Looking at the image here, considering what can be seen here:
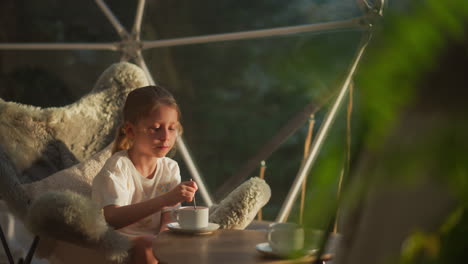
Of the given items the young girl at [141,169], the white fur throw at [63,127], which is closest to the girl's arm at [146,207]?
the young girl at [141,169]

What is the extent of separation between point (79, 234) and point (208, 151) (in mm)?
2127

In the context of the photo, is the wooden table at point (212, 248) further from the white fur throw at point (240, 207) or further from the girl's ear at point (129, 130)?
the girl's ear at point (129, 130)

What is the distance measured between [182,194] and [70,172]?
1.96 feet

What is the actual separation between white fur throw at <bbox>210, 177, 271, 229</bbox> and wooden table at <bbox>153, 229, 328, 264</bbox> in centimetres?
19

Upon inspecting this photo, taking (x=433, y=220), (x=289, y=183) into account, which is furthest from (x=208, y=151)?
(x=433, y=220)

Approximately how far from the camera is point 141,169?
6.33ft

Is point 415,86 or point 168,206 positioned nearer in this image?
point 415,86

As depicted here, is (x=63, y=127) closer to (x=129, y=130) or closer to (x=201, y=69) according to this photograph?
(x=129, y=130)

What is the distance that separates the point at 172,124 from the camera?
1.89 meters

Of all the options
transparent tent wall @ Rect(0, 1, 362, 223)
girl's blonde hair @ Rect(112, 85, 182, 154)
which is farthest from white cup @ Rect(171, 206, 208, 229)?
transparent tent wall @ Rect(0, 1, 362, 223)

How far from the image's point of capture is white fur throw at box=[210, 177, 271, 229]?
5.64 feet

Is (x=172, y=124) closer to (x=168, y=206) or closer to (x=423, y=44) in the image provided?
(x=168, y=206)

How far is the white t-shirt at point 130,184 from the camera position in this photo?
5.70 ft

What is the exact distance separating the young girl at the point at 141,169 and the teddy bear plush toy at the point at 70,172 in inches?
5.1
